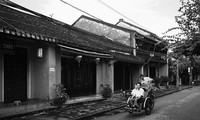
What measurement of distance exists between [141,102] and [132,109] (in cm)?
66

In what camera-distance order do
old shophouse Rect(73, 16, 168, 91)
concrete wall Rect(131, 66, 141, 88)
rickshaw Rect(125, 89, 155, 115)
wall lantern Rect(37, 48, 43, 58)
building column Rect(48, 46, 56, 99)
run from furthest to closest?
1. concrete wall Rect(131, 66, 141, 88)
2. old shophouse Rect(73, 16, 168, 91)
3. building column Rect(48, 46, 56, 99)
4. wall lantern Rect(37, 48, 43, 58)
5. rickshaw Rect(125, 89, 155, 115)

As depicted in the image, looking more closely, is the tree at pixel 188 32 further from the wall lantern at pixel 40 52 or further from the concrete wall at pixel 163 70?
the concrete wall at pixel 163 70

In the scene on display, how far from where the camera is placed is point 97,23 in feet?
90.3

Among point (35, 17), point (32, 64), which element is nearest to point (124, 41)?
point (35, 17)

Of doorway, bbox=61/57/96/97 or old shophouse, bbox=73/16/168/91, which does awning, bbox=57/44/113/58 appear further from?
old shophouse, bbox=73/16/168/91

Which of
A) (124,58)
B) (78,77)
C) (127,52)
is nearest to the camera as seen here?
(78,77)

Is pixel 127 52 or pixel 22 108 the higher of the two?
pixel 127 52

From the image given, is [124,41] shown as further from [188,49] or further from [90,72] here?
[188,49]

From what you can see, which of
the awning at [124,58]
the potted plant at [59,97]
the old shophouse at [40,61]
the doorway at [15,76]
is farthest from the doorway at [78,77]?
the doorway at [15,76]

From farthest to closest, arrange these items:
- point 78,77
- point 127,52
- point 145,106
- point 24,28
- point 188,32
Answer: point 127,52 < point 78,77 < point 24,28 < point 145,106 < point 188,32

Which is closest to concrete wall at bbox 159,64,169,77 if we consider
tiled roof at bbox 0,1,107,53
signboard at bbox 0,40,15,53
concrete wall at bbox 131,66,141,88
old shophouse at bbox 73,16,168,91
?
old shophouse at bbox 73,16,168,91

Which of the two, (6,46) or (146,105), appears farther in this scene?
(146,105)

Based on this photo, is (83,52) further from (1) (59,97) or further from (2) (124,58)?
(2) (124,58)

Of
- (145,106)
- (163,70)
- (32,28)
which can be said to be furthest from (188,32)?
(163,70)
